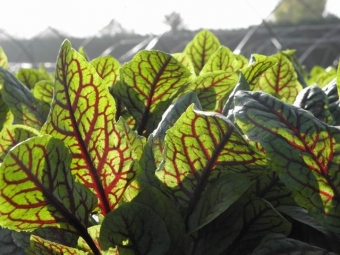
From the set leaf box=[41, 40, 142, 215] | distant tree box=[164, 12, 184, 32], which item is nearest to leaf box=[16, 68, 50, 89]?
leaf box=[41, 40, 142, 215]

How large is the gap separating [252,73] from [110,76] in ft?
1.19

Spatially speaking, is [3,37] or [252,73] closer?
[252,73]

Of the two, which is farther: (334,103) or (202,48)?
(202,48)

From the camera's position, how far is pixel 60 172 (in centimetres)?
65

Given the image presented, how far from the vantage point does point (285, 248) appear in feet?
2.06

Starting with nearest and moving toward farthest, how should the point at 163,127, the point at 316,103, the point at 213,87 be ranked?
the point at 163,127, the point at 316,103, the point at 213,87

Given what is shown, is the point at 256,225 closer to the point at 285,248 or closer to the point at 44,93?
the point at 285,248

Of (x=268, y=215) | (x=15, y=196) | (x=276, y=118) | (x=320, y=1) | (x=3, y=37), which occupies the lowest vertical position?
(x=320, y=1)

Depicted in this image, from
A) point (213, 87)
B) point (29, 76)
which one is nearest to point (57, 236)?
point (213, 87)

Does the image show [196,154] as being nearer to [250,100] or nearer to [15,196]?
[250,100]

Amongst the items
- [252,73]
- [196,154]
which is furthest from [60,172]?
[252,73]

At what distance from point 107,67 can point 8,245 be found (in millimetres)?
453

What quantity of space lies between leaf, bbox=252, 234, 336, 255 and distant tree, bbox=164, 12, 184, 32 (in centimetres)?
1248

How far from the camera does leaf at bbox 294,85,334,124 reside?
0.84 metres
